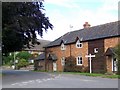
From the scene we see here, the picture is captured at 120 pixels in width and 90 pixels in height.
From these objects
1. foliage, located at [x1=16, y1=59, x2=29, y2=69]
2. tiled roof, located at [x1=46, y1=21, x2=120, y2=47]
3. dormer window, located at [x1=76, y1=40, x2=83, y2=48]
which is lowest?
foliage, located at [x1=16, y1=59, x2=29, y2=69]

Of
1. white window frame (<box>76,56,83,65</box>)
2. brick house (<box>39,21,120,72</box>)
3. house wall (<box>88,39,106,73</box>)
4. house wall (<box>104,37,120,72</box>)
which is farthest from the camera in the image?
white window frame (<box>76,56,83,65</box>)

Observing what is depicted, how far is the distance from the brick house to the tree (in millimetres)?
9679

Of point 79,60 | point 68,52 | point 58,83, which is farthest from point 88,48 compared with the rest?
point 58,83

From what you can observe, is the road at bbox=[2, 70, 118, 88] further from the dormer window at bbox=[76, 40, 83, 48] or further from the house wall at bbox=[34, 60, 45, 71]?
the house wall at bbox=[34, 60, 45, 71]

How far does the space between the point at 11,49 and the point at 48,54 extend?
73.6ft

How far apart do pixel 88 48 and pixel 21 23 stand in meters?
19.0

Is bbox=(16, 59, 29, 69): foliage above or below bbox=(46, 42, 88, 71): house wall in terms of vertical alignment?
below

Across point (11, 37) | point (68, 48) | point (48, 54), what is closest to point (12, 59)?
point (48, 54)

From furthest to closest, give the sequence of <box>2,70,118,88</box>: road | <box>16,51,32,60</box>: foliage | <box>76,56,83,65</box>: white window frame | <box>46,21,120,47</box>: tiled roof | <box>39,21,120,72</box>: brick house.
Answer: <box>16,51,32,60</box>: foliage → <box>76,56,83,65</box>: white window frame → <box>46,21,120,47</box>: tiled roof → <box>39,21,120,72</box>: brick house → <box>2,70,118,88</box>: road

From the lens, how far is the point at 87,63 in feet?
164

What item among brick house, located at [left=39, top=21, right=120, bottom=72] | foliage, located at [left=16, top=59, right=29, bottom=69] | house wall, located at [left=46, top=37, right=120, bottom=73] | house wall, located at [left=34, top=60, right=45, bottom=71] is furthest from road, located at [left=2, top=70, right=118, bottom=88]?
foliage, located at [left=16, top=59, right=29, bottom=69]

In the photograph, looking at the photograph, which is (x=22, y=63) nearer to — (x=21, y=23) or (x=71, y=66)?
(x=71, y=66)

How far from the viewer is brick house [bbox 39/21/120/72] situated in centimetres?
4509

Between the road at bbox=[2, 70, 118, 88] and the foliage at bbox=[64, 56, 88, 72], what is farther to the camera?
the foliage at bbox=[64, 56, 88, 72]
